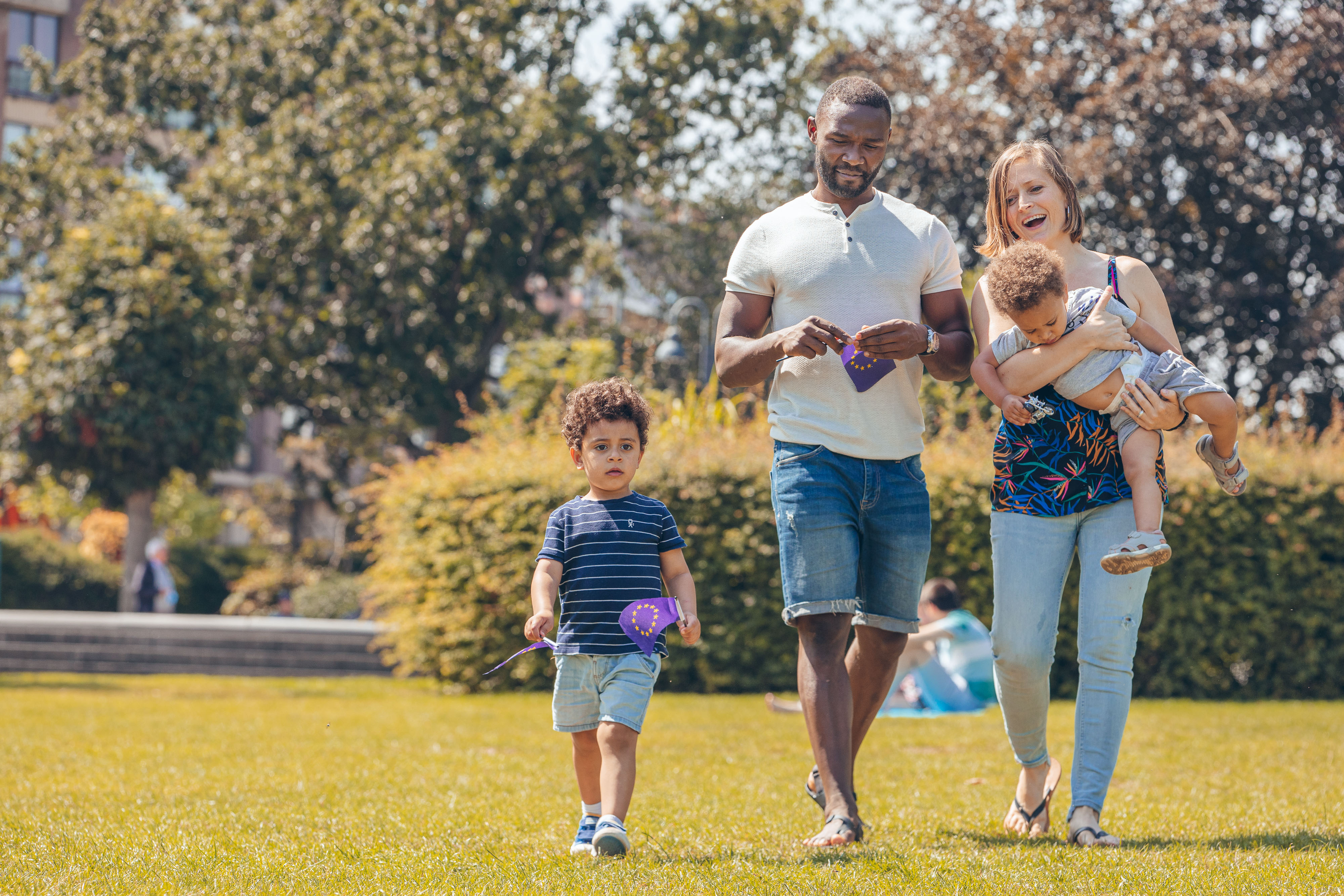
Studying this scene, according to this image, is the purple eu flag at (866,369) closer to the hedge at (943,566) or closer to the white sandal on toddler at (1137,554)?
the white sandal on toddler at (1137,554)

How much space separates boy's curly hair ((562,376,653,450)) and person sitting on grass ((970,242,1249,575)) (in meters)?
1.05

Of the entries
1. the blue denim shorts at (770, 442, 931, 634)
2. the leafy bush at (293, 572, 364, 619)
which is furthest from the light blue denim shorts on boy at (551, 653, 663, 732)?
the leafy bush at (293, 572, 364, 619)

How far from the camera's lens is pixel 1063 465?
3973 mm

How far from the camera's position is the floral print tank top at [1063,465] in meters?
3.94

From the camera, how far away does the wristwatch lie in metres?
3.93

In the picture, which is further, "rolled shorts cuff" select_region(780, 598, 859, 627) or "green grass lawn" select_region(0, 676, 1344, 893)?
"rolled shorts cuff" select_region(780, 598, 859, 627)

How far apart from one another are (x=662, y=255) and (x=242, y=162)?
815 cm

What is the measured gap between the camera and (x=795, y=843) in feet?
13.0

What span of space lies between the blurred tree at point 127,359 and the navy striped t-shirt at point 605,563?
15.1 meters

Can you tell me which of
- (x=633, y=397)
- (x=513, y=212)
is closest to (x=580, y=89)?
(x=513, y=212)

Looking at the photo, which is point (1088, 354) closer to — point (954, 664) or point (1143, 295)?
point (1143, 295)

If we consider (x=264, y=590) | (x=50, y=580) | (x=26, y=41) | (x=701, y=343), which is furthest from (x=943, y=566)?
(x=26, y=41)

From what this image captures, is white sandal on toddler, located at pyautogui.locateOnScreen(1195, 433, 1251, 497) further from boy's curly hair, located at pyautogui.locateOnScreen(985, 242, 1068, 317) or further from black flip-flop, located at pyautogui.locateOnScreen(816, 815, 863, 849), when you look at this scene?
black flip-flop, located at pyautogui.locateOnScreen(816, 815, 863, 849)

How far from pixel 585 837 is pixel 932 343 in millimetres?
1766
